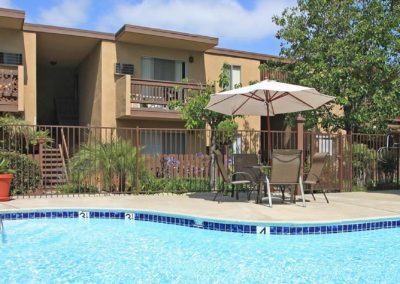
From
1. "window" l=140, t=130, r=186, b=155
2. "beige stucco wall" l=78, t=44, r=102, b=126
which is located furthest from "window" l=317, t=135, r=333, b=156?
"beige stucco wall" l=78, t=44, r=102, b=126

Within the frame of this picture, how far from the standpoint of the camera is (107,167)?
1199cm

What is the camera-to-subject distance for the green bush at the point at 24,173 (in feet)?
37.8

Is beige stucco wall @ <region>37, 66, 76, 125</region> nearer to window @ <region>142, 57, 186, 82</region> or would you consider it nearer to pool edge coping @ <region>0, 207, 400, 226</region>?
window @ <region>142, 57, 186, 82</region>

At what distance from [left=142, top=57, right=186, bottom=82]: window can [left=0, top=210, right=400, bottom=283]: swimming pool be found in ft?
36.7

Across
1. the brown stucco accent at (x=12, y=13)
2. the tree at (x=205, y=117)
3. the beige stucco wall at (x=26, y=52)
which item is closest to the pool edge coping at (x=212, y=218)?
the tree at (x=205, y=117)

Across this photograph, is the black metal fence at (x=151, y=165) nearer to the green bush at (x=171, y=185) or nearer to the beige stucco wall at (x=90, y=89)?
the green bush at (x=171, y=185)

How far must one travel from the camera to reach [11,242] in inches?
277

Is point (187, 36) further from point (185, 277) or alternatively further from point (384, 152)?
point (185, 277)

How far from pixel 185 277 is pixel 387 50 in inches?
475

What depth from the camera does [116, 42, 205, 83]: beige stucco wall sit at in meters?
17.9

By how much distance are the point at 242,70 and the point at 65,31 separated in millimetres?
7861

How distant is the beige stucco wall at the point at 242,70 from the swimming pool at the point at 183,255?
12420 millimetres

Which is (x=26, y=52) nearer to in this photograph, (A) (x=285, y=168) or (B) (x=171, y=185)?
(B) (x=171, y=185)

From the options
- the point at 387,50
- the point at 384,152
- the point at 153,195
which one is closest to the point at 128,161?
the point at 153,195
